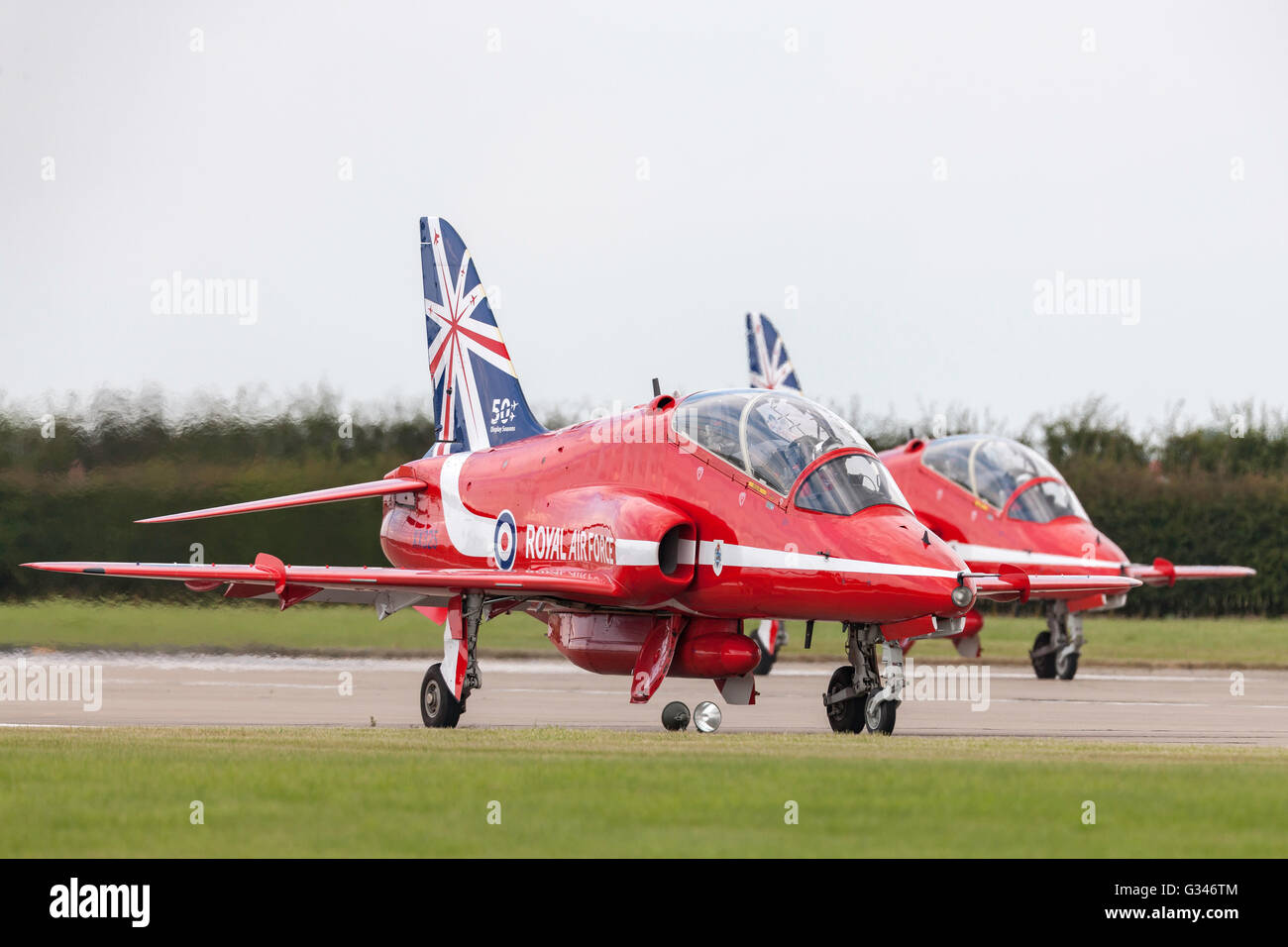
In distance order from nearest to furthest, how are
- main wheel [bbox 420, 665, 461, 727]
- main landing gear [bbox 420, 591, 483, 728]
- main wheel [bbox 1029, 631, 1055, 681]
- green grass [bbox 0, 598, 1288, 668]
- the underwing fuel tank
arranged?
1. the underwing fuel tank
2. main landing gear [bbox 420, 591, 483, 728]
3. main wheel [bbox 420, 665, 461, 727]
4. green grass [bbox 0, 598, 1288, 668]
5. main wheel [bbox 1029, 631, 1055, 681]

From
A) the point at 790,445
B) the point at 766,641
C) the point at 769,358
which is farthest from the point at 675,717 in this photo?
the point at 769,358

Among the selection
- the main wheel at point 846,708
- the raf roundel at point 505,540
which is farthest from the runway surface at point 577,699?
the raf roundel at point 505,540

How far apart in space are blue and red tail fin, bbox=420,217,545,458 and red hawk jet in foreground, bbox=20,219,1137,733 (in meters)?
2.57

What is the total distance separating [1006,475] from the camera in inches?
1102

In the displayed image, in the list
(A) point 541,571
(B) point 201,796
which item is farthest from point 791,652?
(B) point 201,796

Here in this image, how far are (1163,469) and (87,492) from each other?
2476cm

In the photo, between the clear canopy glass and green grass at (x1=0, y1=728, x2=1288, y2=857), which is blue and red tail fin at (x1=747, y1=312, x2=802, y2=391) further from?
green grass at (x1=0, y1=728, x2=1288, y2=857)

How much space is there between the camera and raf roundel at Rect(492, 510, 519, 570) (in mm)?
19016

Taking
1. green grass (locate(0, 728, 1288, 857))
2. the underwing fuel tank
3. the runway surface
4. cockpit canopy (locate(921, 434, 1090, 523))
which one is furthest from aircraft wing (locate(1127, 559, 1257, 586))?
green grass (locate(0, 728, 1288, 857))

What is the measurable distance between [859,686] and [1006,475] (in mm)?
12192

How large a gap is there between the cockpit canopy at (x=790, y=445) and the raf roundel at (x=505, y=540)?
275 centimetres

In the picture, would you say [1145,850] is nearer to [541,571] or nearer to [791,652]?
[541,571]

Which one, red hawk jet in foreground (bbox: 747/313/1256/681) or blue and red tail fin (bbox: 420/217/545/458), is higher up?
blue and red tail fin (bbox: 420/217/545/458)

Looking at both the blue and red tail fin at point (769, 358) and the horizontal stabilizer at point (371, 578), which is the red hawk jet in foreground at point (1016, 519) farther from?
the horizontal stabilizer at point (371, 578)
